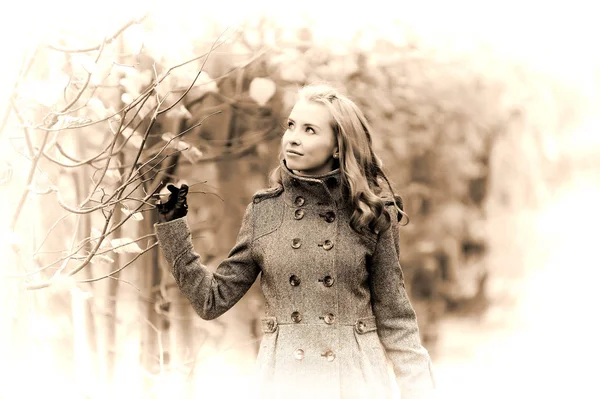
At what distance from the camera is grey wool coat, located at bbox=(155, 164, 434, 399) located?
234 centimetres

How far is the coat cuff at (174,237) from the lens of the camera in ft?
7.61

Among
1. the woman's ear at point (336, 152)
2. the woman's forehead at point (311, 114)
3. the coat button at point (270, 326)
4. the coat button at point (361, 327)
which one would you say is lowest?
the coat button at point (361, 327)

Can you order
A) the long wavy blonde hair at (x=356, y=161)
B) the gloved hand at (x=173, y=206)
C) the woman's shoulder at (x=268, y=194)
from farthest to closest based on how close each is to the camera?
the woman's shoulder at (x=268, y=194) → the long wavy blonde hair at (x=356, y=161) → the gloved hand at (x=173, y=206)

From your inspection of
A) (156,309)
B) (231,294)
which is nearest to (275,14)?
(156,309)

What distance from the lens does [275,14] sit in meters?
4.25

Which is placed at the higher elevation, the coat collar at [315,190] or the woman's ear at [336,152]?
the woman's ear at [336,152]

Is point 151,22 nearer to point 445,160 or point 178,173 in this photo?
point 178,173

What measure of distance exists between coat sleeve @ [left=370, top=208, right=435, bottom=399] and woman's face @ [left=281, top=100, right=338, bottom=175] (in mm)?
272

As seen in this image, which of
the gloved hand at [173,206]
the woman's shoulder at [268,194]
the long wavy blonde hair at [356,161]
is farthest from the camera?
the woman's shoulder at [268,194]

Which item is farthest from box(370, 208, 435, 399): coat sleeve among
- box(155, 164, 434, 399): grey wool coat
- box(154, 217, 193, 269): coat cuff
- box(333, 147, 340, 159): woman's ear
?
box(154, 217, 193, 269): coat cuff

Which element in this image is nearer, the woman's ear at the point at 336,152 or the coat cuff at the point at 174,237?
the coat cuff at the point at 174,237

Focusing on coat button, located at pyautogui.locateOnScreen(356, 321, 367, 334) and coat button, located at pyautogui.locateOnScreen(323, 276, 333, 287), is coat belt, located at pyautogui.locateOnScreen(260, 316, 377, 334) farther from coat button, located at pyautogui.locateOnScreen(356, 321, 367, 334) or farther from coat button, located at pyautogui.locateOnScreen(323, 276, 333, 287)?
coat button, located at pyautogui.locateOnScreen(323, 276, 333, 287)

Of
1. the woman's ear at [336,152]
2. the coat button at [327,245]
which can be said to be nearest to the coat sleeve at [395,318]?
the coat button at [327,245]

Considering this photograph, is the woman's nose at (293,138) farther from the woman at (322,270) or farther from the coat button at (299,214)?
the coat button at (299,214)
